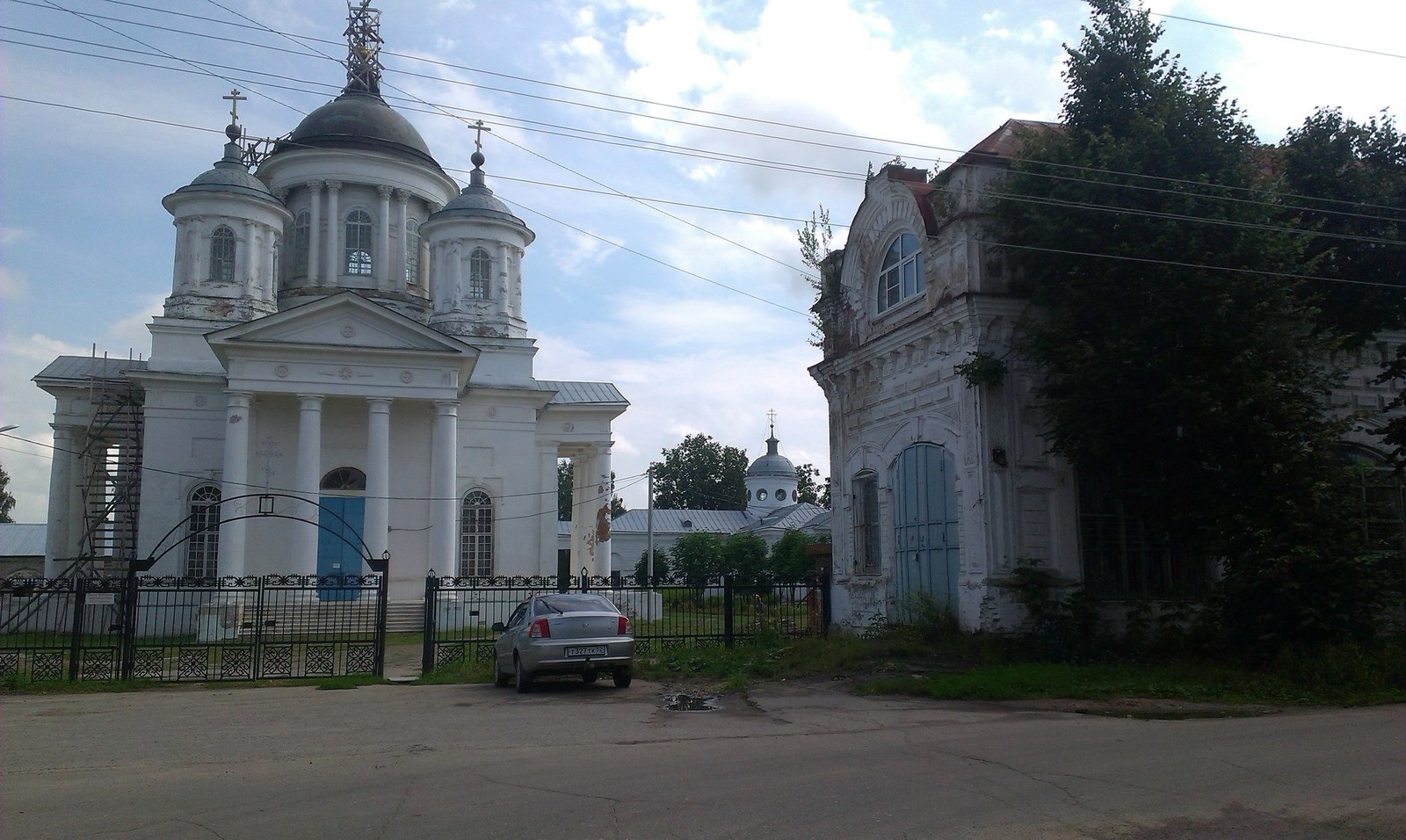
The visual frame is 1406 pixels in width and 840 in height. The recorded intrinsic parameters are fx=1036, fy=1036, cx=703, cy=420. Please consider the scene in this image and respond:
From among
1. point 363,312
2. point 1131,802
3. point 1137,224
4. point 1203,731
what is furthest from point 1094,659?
point 363,312

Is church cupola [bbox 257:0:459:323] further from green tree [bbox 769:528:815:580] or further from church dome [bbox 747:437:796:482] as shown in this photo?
church dome [bbox 747:437:796:482]

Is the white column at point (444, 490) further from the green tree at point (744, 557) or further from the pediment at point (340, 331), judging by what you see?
the green tree at point (744, 557)

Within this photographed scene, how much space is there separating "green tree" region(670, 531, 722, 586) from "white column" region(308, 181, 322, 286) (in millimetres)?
25975

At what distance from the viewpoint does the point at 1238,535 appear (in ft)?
46.5

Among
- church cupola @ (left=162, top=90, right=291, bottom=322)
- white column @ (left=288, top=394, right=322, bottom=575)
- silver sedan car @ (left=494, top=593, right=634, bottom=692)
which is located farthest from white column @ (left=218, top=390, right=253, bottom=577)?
silver sedan car @ (left=494, top=593, right=634, bottom=692)

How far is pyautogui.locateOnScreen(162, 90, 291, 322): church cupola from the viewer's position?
33.6 meters

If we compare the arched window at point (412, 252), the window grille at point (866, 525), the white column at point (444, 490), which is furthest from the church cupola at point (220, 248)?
the window grille at point (866, 525)

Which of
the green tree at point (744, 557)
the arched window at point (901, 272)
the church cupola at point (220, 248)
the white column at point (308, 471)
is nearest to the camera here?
the arched window at point (901, 272)

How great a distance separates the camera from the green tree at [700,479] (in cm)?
9312

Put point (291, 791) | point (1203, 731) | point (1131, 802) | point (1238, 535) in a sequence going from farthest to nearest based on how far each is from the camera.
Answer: point (1238, 535) < point (1203, 731) < point (291, 791) < point (1131, 802)

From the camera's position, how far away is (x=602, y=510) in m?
38.0

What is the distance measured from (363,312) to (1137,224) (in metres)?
22.6

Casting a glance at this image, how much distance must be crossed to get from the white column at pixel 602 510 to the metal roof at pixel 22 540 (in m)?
27.0

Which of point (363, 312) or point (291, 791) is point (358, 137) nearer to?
point (363, 312)
